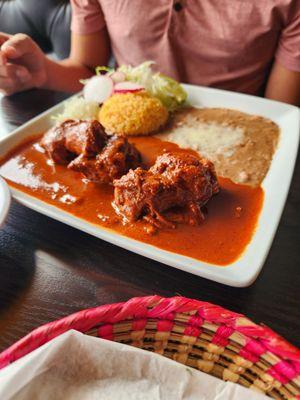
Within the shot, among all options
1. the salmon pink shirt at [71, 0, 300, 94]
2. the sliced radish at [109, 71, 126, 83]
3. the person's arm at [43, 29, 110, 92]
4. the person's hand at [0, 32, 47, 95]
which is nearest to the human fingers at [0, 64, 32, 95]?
the person's hand at [0, 32, 47, 95]

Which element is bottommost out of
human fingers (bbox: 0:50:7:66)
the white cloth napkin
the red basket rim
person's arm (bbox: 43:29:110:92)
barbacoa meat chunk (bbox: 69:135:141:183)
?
person's arm (bbox: 43:29:110:92)

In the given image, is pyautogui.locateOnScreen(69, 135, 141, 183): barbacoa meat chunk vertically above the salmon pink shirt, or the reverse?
the salmon pink shirt

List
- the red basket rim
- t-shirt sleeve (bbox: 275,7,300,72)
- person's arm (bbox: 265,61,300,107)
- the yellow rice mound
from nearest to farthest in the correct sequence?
the red basket rim, the yellow rice mound, t-shirt sleeve (bbox: 275,7,300,72), person's arm (bbox: 265,61,300,107)

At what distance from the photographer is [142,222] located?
1196mm

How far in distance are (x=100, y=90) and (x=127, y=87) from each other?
149 millimetres

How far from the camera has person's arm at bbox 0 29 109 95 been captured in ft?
6.72

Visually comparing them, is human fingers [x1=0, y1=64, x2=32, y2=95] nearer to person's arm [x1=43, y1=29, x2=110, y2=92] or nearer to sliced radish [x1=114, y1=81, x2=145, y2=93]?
person's arm [x1=43, y1=29, x2=110, y2=92]

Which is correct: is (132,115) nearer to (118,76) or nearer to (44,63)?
(118,76)

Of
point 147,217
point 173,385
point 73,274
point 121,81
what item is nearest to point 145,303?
point 173,385

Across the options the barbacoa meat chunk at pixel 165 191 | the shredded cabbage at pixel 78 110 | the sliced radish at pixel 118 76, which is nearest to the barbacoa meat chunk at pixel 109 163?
the barbacoa meat chunk at pixel 165 191

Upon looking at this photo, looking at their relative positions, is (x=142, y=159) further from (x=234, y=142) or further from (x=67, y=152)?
(x=234, y=142)

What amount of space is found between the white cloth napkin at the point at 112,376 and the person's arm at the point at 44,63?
1.79 metres

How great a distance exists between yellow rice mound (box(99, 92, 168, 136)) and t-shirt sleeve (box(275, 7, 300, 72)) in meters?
0.84

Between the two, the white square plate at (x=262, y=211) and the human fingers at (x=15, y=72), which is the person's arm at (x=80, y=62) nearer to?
the human fingers at (x=15, y=72)
